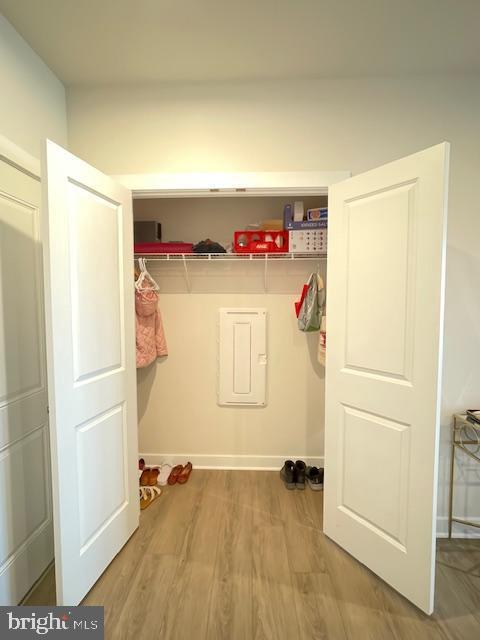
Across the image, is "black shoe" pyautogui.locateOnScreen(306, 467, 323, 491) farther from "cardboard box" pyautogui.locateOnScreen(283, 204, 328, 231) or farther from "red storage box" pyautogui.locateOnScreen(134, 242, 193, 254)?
"red storage box" pyautogui.locateOnScreen(134, 242, 193, 254)

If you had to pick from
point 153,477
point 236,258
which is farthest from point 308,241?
point 153,477

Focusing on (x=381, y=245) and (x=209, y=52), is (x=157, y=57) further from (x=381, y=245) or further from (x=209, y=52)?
(x=381, y=245)

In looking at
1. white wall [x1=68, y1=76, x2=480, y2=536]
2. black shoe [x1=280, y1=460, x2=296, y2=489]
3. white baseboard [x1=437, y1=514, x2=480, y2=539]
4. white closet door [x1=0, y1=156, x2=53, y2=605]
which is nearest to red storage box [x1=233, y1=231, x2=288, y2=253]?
white wall [x1=68, y1=76, x2=480, y2=536]

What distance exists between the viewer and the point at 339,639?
47.3 inches

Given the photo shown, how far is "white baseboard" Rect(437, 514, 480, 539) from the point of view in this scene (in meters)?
1.77

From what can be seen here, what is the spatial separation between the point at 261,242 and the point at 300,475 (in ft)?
5.81

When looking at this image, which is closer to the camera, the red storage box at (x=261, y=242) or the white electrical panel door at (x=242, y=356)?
the red storage box at (x=261, y=242)

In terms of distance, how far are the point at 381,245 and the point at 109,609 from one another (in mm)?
2074

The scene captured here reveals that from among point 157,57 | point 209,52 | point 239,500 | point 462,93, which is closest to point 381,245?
point 462,93

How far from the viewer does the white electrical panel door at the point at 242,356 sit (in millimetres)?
2377

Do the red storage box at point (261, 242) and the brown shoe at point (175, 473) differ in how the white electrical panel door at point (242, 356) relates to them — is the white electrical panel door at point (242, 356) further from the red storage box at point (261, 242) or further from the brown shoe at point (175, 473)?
the brown shoe at point (175, 473)

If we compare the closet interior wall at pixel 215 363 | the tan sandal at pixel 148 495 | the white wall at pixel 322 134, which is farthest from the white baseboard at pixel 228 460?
the white wall at pixel 322 134

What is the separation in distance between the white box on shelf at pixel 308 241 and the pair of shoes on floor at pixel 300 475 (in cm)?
164

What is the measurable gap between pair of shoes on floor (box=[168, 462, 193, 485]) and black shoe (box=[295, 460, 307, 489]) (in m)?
0.84
